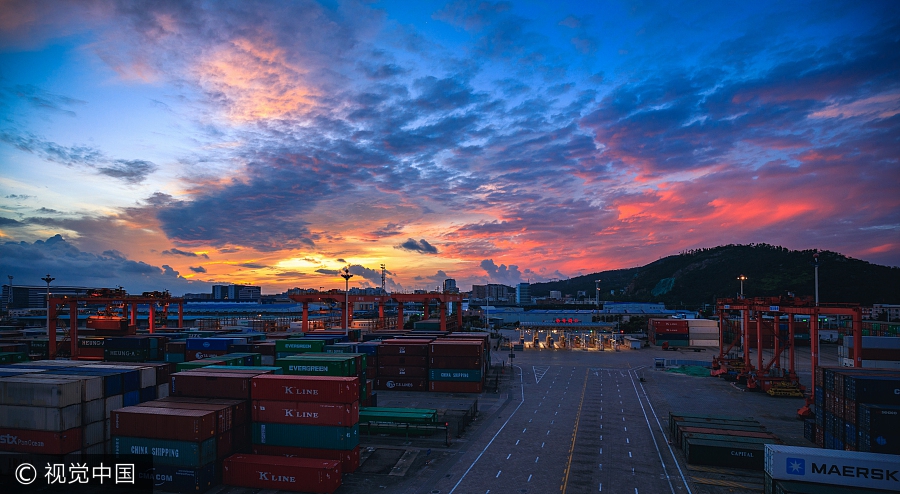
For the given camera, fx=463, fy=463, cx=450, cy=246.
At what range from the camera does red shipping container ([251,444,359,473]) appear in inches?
1178

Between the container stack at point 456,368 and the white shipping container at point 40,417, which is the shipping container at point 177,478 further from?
the container stack at point 456,368

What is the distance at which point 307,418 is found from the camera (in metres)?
30.2

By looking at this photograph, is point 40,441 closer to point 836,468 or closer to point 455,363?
point 455,363

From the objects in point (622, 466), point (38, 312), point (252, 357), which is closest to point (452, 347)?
point (252, 357)

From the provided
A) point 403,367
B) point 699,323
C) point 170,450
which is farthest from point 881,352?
point 170,450

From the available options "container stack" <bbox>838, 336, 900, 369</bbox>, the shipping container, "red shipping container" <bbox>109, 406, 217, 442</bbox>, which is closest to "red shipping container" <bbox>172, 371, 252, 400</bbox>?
"red shipping container" <bbox>109, 406, 217, 442</bbox>

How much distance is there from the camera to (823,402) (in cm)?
3616

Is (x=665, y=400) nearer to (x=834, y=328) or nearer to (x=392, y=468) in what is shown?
(x=392, y=468)

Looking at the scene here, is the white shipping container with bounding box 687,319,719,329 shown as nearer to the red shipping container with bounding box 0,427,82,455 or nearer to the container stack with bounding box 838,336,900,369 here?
the container stack with bounding box 838,336,900,369

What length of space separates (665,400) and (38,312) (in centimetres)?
22342

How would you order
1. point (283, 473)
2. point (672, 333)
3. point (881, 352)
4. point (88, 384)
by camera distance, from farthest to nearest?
point (672, 333) < point (881, 352) < point (88, 384) < point (283, 473)

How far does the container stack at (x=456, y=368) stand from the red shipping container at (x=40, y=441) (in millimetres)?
35833

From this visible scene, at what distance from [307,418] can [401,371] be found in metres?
28.6

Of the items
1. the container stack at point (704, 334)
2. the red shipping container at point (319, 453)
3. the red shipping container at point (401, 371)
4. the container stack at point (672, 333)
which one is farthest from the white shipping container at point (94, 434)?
the container stack at point (704, 334)
